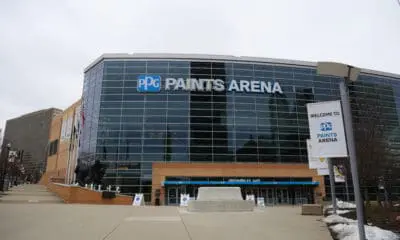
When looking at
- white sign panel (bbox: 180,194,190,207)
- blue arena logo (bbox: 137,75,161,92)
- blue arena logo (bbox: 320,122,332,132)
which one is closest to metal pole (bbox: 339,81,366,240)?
blue arena logo (bbox: 320,122,332,132)

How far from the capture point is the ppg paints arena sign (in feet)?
150

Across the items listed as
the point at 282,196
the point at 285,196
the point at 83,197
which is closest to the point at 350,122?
the point at 83,197

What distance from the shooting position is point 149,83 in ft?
151

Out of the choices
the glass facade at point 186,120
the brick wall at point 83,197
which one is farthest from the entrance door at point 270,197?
the brick wall at point 83,197

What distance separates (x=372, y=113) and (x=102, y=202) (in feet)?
85.0

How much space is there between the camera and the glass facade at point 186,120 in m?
43.3

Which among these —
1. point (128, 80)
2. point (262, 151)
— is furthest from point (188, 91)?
point (262, 151)

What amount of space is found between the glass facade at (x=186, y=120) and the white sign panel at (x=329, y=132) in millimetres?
34337

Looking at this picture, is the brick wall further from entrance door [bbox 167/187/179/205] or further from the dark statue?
entrance door [bbox 167/187/179/205]

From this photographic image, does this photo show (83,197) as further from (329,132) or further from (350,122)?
(350,122)

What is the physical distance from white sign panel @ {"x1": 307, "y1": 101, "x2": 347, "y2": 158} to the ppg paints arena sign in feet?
120

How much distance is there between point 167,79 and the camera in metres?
46.1

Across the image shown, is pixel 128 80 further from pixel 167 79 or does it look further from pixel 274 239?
pixel 274 239

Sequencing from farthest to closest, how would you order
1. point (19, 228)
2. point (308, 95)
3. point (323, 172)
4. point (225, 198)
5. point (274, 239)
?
point (308, 95)
point (225, 198)
point (323, 172)
point (19, 228)
point (274, 239)
